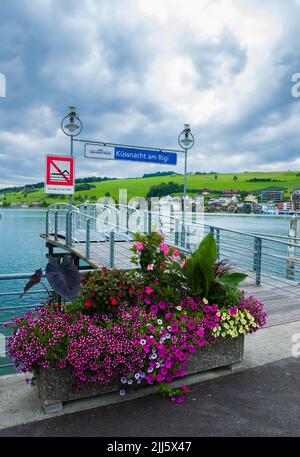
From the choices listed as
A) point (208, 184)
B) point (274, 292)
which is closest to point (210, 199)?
point (208, 184)

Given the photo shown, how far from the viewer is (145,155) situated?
1086 centimetres

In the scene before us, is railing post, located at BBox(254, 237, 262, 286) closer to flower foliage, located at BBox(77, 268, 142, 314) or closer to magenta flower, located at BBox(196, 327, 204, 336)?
magenta flower, located at BBox(196, 327, 204, 336)

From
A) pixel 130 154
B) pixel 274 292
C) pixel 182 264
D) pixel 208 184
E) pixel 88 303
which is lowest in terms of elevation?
pixel 274 292

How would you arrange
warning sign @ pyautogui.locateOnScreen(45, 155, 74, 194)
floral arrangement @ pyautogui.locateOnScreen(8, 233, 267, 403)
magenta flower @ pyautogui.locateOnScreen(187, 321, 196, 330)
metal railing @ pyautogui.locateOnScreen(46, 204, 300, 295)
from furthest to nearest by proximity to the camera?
warning sign @ pyautogui.locateOnScreen(45, 155, 74, 194) < metal railing @ pyautogui.locateOnScreen(46, 204, 300, 295) < magenta flower @ pyautogui.locateOnScreen(187, 321, 196, 330) < floral arrangement @ pyautogui.locateOnScreen(8, 233, 267, 403)

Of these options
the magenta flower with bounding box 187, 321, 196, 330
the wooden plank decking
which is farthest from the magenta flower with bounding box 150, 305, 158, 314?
the wooden plank decking

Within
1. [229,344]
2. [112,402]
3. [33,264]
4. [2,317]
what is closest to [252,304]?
[229,344]

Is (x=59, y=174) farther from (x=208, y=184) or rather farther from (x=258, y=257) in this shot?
(x=208, y=184)

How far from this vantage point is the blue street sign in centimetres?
1038

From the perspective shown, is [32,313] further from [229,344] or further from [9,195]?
[9,195]

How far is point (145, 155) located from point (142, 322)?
8.11 m

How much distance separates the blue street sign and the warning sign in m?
1.33

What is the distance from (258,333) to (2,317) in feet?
26.3

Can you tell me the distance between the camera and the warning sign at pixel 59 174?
9.86m

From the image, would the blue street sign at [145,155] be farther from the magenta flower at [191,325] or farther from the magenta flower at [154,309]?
the magenta flower at [191,325]
